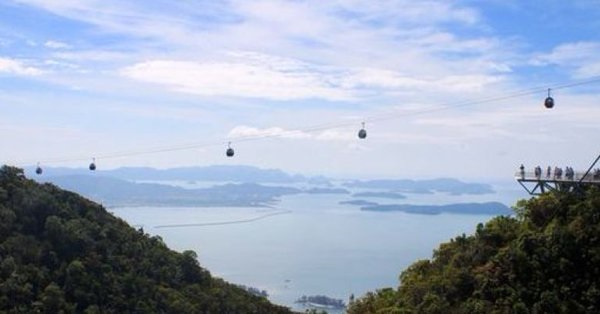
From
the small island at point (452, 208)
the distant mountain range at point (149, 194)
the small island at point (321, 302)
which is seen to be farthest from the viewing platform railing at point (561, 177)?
the distant mountain range at point (149, 194)

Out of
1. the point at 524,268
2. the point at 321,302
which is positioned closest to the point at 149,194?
the point at 321,302

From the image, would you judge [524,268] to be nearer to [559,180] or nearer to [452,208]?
[559,180]

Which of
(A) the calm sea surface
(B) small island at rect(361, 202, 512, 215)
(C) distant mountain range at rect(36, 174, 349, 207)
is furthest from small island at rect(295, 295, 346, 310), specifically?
(C) distant mountain range at rect(36, 174, 349, 207)

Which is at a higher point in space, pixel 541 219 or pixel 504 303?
pixel 541 219

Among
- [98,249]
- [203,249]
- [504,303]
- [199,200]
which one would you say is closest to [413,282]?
[504,303]

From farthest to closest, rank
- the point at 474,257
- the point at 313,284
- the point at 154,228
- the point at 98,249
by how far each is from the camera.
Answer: the point at 154,228, the point at 313,284, the point at 98,249, the point at 474,257

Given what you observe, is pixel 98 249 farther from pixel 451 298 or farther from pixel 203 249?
pixel 203 249
